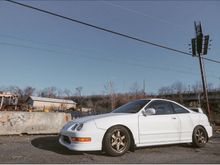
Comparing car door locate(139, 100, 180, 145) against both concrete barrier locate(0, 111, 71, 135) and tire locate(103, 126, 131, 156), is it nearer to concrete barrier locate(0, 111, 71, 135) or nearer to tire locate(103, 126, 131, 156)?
tire locate(103, 126, 131, 156)

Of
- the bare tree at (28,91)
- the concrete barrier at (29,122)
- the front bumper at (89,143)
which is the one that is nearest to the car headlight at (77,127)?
the front bumper at (89,143)

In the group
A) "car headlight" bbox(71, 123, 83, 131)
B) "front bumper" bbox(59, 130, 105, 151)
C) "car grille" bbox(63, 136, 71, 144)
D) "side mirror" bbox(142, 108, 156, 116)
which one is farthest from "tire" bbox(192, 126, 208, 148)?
"car grille" bbox(63, 136, 71, 144)

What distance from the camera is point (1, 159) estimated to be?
187 inches

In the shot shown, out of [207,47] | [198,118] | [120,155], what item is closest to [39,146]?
[120,155]

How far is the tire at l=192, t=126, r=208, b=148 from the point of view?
254 inches

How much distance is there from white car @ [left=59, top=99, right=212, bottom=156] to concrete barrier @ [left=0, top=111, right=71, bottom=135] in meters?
3.66

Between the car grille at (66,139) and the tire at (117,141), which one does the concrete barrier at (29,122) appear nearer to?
the car grille at (66,139)

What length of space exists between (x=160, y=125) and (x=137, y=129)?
70cm

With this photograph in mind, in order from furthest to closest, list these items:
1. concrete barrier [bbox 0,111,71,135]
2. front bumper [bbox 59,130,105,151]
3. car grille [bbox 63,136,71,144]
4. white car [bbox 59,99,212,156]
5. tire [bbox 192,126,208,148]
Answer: concrete barrier [bbox 0,111,71,135] → tire [bbox 192,126,208,148] → car grille [bbox 63,136,71,144] → white car [bbox 59,99,212,156] → front bumper [bbox 59,130,105,151]

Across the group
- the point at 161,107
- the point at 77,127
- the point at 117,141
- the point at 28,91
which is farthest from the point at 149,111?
the point at 28,91

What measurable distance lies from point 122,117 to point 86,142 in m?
1.06

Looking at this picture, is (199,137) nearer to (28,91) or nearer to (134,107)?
(134,107)

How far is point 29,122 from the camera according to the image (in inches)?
348

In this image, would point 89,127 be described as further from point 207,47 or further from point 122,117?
point 207,47
